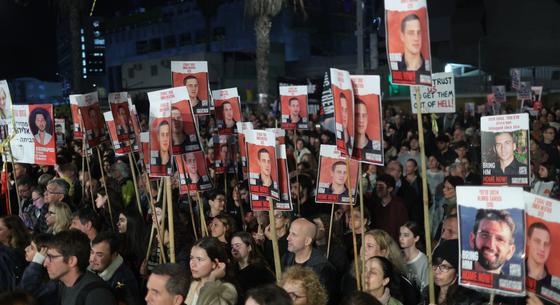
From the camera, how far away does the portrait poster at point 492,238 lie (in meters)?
4.07

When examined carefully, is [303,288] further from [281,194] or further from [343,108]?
[281,194]

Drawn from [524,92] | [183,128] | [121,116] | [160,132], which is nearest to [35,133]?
[121,116]

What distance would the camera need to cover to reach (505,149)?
23.4 feet

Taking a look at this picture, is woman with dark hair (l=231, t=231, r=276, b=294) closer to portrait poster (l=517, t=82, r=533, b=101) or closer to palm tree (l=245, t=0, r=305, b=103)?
portrait poster (l=517, t=82, r=533, b=101)

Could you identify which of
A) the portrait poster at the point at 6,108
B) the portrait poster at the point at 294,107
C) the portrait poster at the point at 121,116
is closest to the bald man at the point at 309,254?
the portrait poster at the point at 121,116

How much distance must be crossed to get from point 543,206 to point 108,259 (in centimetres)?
345

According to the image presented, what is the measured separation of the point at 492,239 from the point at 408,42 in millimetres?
2040

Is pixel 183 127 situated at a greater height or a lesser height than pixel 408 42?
lesser

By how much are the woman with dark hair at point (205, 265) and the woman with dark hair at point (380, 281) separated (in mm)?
1056

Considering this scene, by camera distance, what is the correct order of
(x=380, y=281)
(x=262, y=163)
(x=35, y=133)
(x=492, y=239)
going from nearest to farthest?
(x=492, y=239)
(x=380, y=281)
(x=262, y=163)
(x=35, y=133)

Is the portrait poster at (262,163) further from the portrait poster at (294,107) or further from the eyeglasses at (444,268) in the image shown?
the portrait poster at (294,107)

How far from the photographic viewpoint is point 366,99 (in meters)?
6.12

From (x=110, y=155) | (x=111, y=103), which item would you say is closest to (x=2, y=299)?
(x=111, y=103)

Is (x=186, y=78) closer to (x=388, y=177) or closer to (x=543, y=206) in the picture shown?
(x=388, y=177)
